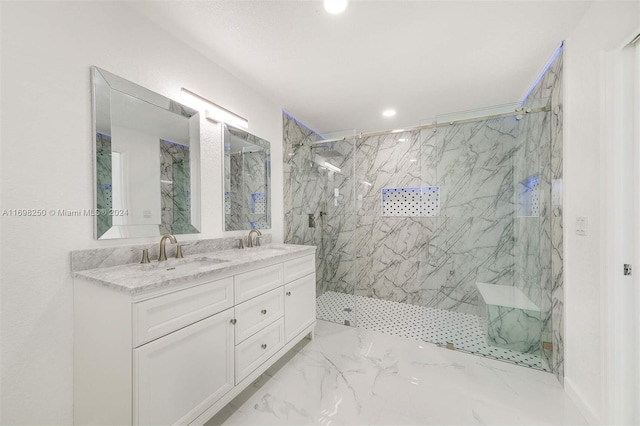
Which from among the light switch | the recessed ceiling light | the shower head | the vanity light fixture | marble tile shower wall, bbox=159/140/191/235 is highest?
the recessed ceiling light

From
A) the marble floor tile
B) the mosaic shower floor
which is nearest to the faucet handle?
the marble floor tile

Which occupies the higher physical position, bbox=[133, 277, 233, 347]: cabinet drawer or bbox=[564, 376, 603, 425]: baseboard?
bbox=[133, 277, 233, 347]: cabinet drawer

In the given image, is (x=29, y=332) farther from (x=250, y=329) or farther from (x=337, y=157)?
(x=337, y=157)

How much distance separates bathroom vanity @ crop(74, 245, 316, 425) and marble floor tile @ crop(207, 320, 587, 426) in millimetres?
267

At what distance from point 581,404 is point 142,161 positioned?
3152mm

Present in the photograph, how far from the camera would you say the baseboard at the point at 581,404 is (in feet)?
4.53

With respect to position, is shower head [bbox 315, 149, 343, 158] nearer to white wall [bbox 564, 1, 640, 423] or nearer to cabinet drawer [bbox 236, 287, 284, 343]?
cabinet drawer [bbox 236, 287, 284, 343]

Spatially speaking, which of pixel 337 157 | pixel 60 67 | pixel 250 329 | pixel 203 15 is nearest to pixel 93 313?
pixel 250 329

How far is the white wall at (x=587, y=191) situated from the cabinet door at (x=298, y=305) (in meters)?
1.91

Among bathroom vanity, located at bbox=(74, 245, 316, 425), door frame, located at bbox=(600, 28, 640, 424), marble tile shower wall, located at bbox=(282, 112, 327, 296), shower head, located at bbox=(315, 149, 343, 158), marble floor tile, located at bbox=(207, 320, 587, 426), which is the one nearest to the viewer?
bathroom vanity, located at bbox=(74, 245, 316, 425)

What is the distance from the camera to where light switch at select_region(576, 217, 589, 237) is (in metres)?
1.47

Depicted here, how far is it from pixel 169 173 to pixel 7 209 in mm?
774

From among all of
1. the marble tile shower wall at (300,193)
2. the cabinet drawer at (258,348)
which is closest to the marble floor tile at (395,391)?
the cabinet drawer at (258,348)

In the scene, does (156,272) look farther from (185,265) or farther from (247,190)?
(247,190)
